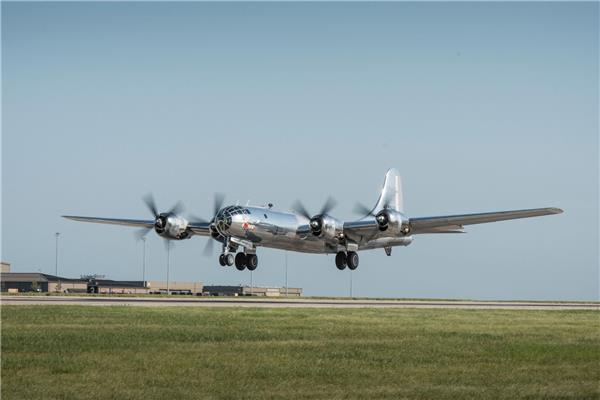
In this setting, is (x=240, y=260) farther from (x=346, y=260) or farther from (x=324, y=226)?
(x=346, y=260)

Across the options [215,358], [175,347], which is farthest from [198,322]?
[215,358]

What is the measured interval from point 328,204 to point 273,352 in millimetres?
40528

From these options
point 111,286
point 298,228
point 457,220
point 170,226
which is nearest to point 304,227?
point 298,228

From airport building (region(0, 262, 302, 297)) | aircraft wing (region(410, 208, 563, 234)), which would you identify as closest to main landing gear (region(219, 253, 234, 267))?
aircraft wing (region(410, 208, 563, 234))

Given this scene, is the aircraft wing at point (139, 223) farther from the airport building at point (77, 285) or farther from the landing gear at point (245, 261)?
the airport building at point (77, 285)

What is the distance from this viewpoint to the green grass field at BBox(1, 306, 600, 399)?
59.7 ft

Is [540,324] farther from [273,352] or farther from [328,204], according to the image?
[328,204]

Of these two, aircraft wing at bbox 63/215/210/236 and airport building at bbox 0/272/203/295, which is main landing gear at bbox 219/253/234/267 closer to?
aircraft wing at bbox 63/215/210/236

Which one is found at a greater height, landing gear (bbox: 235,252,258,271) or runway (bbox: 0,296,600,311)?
landing gear (bbox: 235,252,258,271)

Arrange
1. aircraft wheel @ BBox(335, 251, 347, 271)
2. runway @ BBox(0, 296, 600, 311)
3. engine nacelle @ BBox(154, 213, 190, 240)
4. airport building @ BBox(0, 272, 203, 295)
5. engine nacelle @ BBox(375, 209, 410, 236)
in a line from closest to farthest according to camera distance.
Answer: runway @ BBox(0, 296, 600, 311), engine nacelle @ BBox(375, 209, 410, 236), engine nacelle @ BBox(154, 213, 190, 240), aircraft wheel @ BBox(335, 251, 347, 271), airport building @ BBox(0, 272, 203, 295)

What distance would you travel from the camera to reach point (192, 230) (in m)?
66.1

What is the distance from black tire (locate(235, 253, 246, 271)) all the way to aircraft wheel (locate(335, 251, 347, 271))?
27.4ft

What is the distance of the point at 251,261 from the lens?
63531mm

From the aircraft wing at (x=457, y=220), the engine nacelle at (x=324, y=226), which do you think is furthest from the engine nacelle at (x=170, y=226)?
the aircraft wing at (x=457, y=220)
